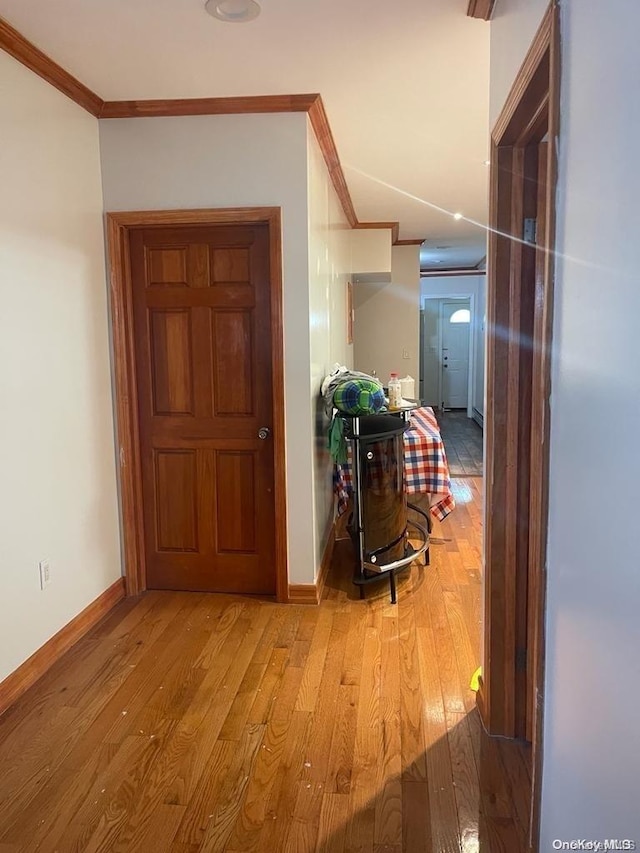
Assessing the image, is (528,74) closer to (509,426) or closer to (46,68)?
(509,426)

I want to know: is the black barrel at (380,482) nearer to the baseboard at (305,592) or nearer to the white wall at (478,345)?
the baseboard at (305,592)

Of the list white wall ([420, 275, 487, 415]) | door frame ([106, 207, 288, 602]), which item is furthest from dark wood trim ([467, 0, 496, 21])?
white wall ([420, 275, 487, 415])

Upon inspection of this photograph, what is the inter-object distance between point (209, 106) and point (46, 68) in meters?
0.72

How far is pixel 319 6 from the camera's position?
6.81 ft

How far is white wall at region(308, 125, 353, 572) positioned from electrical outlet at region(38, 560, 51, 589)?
1.28 metres

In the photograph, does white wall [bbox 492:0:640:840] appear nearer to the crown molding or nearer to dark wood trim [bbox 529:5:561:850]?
dark wood trim [bbox 529:5:561:850]

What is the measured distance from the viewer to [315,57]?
2434mm

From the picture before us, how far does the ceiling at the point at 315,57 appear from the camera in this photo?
2.11 metres

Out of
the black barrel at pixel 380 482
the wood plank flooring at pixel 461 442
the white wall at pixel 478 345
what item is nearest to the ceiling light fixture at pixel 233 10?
the black barrel at pixel 380 482

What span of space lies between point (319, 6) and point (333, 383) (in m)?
1.82

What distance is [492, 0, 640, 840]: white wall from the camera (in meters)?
0.88

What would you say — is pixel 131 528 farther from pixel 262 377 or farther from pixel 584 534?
pixel 584 534

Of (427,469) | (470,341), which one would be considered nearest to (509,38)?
(427,469)

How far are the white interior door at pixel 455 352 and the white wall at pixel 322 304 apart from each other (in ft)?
21.4
